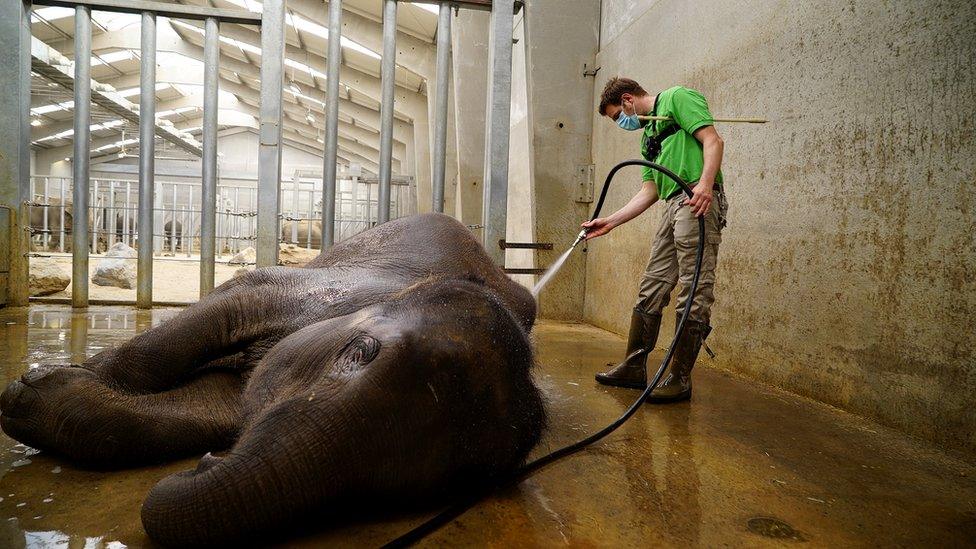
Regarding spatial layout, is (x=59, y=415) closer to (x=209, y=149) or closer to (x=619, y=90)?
(x=619, y=90)

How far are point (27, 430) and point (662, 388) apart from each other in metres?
3.07

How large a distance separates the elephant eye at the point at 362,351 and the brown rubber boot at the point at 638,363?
8.70 ft

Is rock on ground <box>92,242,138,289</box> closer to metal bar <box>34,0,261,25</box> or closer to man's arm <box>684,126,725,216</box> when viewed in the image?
metal bar <box>34,0,261,25</box>

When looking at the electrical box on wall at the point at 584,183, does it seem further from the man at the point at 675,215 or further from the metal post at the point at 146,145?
the metal post at the point at 146,145

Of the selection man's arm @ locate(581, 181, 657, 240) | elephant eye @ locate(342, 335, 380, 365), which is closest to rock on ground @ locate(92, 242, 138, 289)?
man's arm @ locate(581, 181, 657, 240)

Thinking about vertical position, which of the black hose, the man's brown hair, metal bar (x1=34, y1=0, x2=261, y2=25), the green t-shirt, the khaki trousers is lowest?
the black hose

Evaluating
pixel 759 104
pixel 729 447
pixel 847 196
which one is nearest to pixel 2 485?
pixel 729 447

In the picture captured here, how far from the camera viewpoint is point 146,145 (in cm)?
625

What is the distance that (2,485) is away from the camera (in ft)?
6.56

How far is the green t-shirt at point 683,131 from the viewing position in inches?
143

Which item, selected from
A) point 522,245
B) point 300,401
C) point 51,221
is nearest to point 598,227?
point 522,245

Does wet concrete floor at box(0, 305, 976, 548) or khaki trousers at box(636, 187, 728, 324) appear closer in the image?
wet concrete floor at box(0, 305, 976, 548)

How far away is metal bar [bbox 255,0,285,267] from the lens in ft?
20.1

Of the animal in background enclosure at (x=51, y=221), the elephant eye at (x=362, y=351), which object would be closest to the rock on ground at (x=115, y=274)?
the animal in background enclosure at (x=51, y=221)
